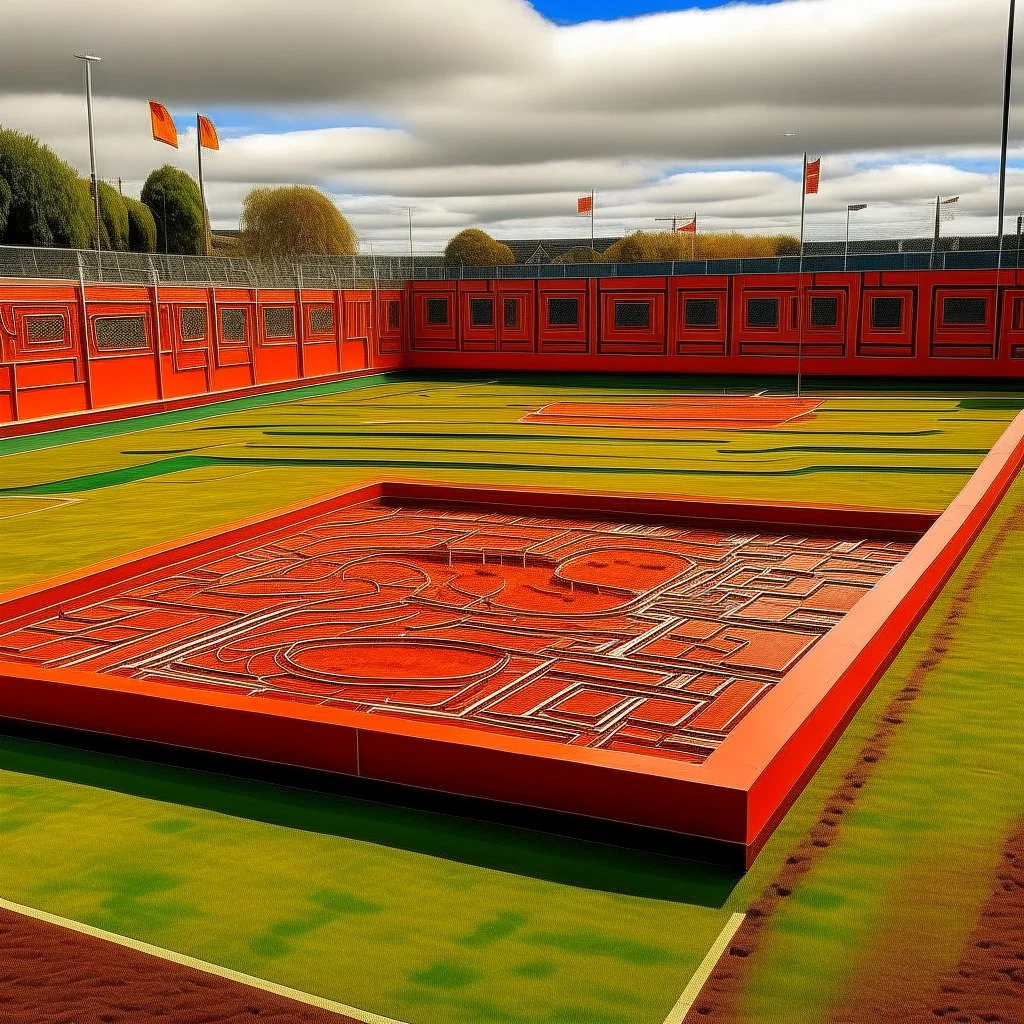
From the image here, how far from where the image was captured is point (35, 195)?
52.9 meters

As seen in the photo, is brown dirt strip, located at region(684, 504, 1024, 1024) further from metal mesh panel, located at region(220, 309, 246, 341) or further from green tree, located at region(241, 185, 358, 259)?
green tree, located at region(241, 185, 358, 259)

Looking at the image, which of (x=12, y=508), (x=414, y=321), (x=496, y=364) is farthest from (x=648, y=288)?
(x=12, y=508)

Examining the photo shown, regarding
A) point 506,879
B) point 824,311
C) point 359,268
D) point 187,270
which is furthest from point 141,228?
point 506,879

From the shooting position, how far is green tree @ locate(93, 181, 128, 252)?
6128 centimetres

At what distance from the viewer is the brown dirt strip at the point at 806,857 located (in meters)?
3.58

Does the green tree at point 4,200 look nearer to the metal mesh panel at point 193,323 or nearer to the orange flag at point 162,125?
the orange flag at point 162,125

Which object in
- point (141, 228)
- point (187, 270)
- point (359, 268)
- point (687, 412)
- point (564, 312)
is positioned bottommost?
point (687, 412)

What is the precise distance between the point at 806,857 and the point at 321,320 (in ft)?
90.2

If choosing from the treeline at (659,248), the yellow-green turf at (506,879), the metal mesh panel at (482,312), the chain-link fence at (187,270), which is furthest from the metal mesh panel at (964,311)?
the treeline at (659,248)

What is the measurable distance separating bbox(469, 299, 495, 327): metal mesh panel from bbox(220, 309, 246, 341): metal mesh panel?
9.13m

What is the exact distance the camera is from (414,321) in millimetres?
35406

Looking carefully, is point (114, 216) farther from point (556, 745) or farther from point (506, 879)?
point (506, 879)

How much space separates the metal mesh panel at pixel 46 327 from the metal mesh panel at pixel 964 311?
21253 millimetres

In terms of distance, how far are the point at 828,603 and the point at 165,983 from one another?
5.82m
